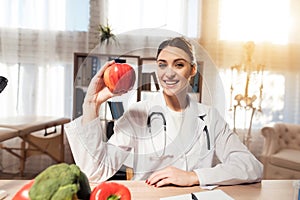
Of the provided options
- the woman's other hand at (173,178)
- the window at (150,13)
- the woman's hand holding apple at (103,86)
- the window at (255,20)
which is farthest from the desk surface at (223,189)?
the window at (255,20)

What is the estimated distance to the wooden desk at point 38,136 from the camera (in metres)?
2.79

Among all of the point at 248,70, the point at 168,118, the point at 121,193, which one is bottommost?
the point at 121,193

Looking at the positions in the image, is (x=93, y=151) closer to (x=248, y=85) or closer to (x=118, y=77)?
(x=118, y=77)

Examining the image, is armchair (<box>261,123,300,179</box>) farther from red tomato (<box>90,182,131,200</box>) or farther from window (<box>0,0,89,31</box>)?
red tomato (<box>90,182,131,200</box>)

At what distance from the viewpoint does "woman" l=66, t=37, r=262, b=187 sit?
3.51 ft

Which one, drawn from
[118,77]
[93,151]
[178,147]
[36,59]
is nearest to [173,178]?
[178,147]

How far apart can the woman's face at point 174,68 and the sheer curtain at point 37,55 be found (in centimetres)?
225

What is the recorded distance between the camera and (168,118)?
118cm

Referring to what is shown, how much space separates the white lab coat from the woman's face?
75 millimetres

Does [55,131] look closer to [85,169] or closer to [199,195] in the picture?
[85,169]

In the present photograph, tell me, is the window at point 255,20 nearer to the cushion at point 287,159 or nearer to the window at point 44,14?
the cushion at point 287,159

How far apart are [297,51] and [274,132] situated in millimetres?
923

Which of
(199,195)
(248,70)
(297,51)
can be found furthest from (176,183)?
(297,51)

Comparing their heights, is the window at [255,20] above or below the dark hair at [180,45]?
above
